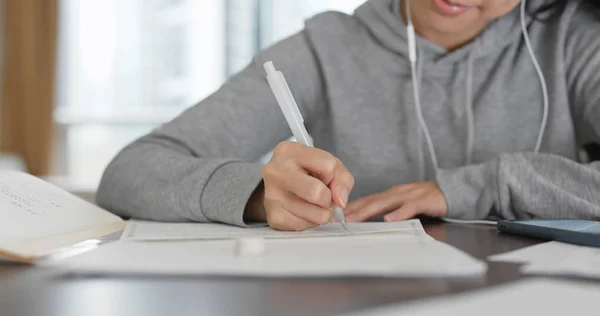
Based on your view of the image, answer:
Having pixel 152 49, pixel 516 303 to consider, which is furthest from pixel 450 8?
pixel 152 49

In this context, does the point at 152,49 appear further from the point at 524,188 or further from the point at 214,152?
the point at 524,188

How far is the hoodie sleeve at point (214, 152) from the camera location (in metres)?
0.91

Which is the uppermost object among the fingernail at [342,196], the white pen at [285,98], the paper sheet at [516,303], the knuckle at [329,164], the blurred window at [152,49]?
the white pen at [285,98]

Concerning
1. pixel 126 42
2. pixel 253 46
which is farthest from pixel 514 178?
pixel 126 42

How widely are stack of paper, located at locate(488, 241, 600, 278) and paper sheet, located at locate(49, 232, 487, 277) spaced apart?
5cm

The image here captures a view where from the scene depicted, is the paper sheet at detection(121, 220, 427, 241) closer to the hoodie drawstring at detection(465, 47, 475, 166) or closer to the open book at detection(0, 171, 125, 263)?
the open book at detection(0, 171, 125, 263)

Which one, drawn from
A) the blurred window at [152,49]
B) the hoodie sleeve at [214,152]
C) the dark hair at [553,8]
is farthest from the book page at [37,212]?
the blurred window at [152,49]

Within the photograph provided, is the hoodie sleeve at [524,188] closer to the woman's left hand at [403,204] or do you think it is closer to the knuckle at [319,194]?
the woman's left hand at [403,204]

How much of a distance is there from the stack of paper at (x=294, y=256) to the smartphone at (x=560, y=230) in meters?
0.12

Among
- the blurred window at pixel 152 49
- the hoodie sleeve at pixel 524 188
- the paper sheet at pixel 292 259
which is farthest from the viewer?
the blurred window at pixel 152 49

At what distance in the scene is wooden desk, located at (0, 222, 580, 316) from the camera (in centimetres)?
43

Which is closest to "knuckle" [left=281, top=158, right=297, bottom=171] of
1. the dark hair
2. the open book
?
the open book

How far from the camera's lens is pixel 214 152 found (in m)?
1.18

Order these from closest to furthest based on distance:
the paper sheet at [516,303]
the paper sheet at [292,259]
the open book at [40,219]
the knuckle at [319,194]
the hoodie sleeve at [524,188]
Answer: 1. the paper sheet at [516,303]
2. the paper sheet at [292,259]
3. the open book at [40,219]
4. the knuckle at [319,194]
5. the hoodie sleeve at [524,188]
